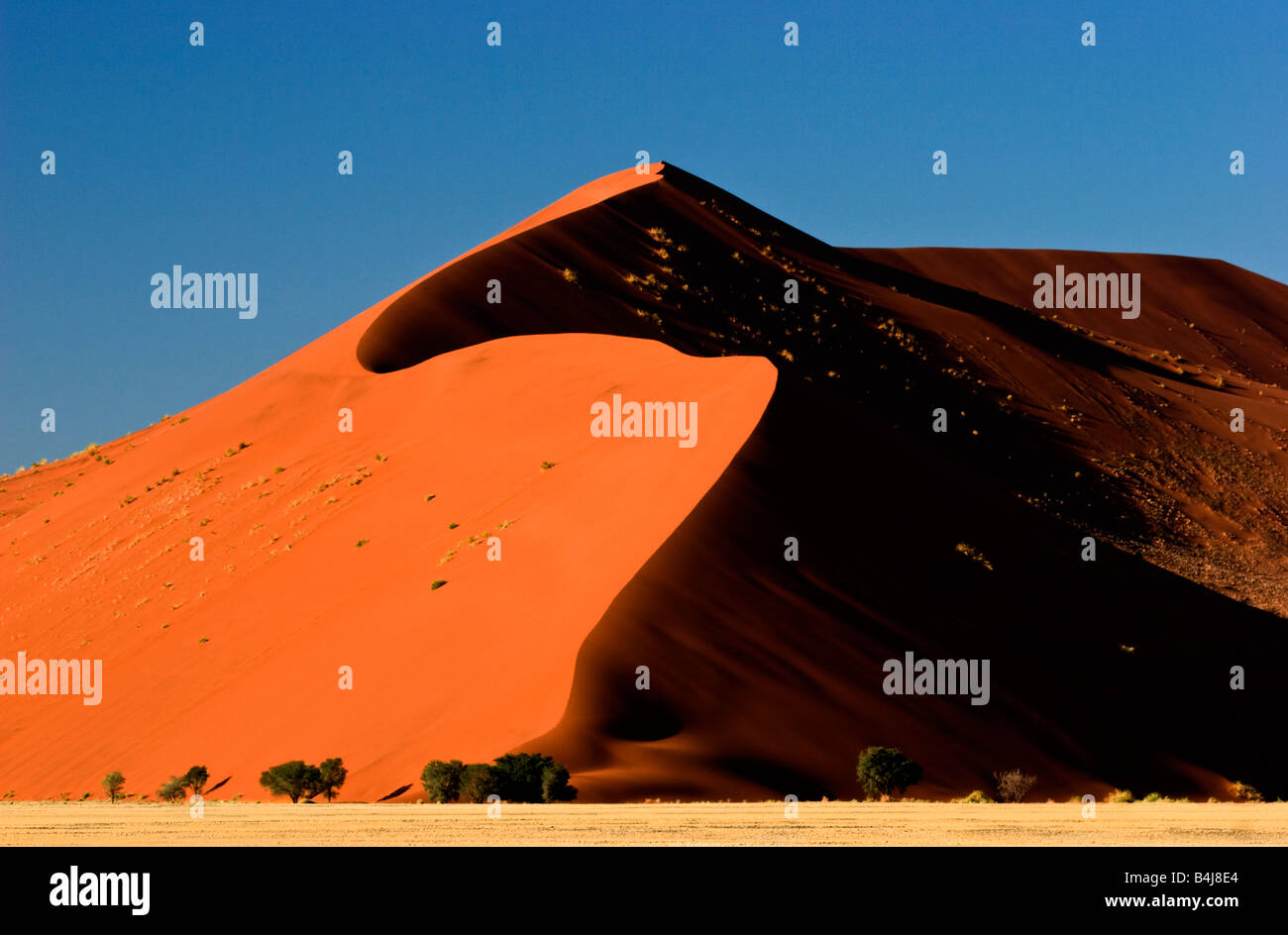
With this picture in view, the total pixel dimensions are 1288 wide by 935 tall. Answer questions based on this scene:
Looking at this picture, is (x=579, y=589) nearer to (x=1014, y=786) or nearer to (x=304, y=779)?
(x=304, y=779)

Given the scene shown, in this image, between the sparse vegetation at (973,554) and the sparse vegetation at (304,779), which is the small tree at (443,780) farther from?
the sparse vegetation at (973,554)

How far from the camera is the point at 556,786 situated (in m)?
24.9

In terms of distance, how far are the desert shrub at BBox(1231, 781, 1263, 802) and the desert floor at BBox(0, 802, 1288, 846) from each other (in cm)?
655

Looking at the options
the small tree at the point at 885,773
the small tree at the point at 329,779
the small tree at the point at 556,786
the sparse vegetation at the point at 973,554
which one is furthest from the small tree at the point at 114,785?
the sparse vegetation at the point at 973,554

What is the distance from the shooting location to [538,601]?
3325 cm

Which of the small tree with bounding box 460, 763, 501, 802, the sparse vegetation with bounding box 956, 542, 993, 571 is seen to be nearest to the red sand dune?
the sparse vegetation with bounding box 956, 542, 993, 571

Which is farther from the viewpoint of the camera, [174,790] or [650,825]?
[174,790]

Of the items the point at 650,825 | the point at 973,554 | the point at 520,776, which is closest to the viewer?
the point at 650,825

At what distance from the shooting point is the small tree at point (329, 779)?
27219 mm

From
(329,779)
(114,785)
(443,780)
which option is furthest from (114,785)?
(443,780)

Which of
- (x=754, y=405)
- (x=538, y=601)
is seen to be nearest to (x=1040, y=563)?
(x=754, y=405)

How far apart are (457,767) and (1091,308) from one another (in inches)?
4578

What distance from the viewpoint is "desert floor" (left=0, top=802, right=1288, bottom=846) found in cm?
1772

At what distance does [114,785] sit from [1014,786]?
17835mm
